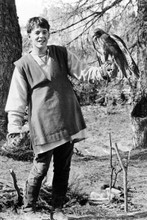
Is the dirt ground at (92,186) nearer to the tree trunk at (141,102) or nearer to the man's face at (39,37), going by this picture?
the man's face at (39,37)

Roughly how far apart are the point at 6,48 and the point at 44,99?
10.6 feet

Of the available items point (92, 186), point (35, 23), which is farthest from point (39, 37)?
point (92, 186)

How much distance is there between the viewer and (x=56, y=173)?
344cm

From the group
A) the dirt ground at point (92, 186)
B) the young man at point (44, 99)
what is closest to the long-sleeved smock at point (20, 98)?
the young man at point (44, 99)

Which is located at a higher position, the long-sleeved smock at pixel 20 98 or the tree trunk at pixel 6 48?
the tree trunk at pixel 6 48

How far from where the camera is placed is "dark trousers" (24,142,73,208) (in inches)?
128

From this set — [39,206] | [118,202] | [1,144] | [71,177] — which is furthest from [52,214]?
[1,144]

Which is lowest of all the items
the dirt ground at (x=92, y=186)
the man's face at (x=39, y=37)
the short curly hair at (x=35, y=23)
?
the dirt ground at (x=92, y=186)

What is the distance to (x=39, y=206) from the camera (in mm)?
3799

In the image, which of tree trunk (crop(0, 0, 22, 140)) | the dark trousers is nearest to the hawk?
the dark trousers

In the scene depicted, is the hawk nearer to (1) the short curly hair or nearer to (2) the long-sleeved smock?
(2) the long-sleeved smock

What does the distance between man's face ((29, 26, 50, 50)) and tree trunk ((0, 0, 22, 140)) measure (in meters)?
3.05

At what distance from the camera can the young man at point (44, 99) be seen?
10.4 feet

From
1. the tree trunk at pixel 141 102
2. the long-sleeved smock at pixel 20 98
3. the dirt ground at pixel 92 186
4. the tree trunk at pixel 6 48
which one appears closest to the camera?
the long-sleeved smock at pixel 20 98
